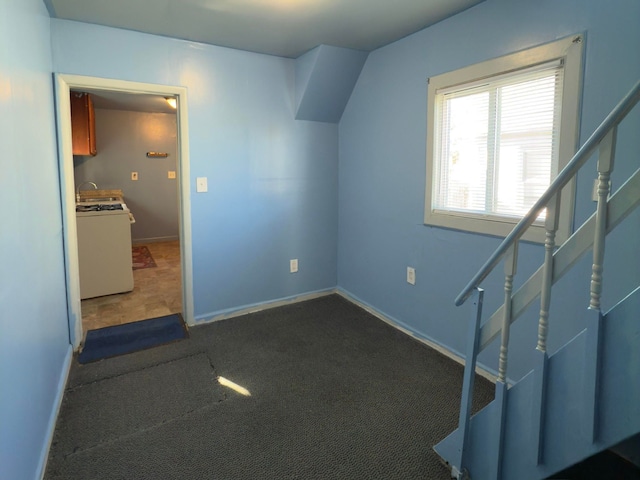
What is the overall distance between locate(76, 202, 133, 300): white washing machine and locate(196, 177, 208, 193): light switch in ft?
4.49

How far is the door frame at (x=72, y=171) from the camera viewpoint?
269 cm

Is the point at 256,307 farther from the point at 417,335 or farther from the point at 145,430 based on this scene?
the point at 145,430

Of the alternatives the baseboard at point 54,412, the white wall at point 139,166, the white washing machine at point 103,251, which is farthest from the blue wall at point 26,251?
the white wall at point 139,166

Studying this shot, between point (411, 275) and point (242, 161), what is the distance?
5.70ft

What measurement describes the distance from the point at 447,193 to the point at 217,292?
209 cm

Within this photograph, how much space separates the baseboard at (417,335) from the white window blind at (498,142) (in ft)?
3.24

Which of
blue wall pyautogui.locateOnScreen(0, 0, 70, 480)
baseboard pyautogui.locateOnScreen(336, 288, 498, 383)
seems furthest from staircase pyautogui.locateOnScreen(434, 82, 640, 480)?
blue wall pyautogui.locateOnScreen(0, 0, 70, 480)

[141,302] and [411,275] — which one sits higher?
[411,275]

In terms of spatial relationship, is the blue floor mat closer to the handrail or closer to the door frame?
the door frame

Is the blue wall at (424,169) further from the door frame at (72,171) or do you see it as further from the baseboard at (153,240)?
the baseboard at (153,240)

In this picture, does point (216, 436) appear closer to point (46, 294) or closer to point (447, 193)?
point (46, 294)

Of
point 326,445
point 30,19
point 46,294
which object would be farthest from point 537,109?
point 46,294

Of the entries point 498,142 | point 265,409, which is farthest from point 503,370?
point 498,142

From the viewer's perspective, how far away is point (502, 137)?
2326 millimetres
